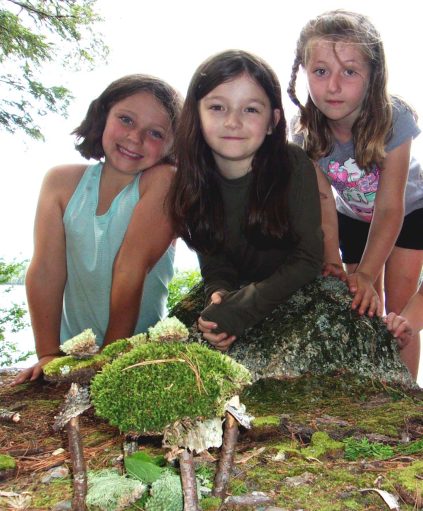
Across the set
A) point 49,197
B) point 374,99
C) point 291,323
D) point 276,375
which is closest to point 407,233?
point 374,99

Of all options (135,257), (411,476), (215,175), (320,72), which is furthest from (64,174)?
(411,476)

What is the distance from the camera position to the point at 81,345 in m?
1.51

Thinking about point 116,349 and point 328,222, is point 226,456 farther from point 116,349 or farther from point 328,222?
point 328,222

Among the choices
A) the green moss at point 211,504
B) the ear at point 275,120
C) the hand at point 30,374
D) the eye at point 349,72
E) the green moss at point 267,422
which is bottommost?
the hand at point 30,374

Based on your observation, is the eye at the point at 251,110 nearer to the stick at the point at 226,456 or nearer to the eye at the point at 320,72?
the eye at the point at 320,72

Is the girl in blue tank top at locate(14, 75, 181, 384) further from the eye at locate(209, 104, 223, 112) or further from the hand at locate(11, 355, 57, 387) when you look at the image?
the eye at locate(209, 104, 223, 112)

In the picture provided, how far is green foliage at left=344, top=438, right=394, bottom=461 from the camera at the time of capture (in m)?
1.84

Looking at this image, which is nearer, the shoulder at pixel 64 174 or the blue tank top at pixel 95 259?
the blue tank top at pixel 95 259

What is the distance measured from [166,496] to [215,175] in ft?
7.16

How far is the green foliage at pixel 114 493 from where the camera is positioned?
4.81 feet

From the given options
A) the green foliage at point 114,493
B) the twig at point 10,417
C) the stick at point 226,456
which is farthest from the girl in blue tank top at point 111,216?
the stick at point 226,456

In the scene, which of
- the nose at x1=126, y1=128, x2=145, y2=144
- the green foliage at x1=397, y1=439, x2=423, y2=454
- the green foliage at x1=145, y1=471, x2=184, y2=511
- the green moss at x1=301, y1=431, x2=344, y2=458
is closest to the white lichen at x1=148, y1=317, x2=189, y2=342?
the green foliage at x1=145, y1=471, x2=184, y2=511

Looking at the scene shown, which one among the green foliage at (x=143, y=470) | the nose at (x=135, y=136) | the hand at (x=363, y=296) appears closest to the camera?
the green foliage at (x=143, y=470)

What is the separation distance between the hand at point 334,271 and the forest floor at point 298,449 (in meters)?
0.78
